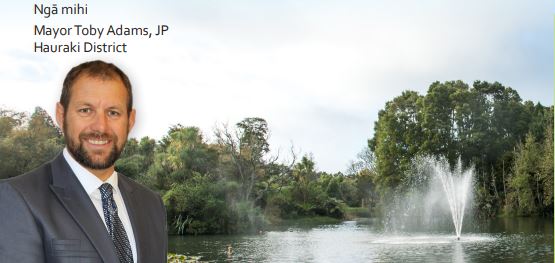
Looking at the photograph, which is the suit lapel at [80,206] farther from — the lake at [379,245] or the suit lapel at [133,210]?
the lake at [379,245]

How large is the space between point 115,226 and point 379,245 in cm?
1807

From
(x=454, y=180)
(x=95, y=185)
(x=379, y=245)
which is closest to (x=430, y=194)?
(x=454, y=180)

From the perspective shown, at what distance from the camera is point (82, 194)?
148cm

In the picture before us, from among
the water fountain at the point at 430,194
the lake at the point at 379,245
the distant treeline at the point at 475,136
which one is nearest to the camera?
the lake at the point at 379,245

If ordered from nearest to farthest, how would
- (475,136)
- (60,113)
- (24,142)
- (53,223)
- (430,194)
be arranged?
(53,223) → (60,113) → (24,142) → (430,194) → (475,136)

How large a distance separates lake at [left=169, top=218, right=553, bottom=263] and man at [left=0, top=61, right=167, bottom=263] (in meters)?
14.2

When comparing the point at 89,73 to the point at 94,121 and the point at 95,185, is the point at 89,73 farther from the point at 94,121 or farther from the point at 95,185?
the point at 95,185

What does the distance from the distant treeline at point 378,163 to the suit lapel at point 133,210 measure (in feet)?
74.9

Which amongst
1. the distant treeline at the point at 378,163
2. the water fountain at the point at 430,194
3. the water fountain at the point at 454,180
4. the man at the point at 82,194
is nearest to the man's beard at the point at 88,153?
the man at the point at 82,194

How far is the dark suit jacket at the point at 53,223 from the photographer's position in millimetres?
1347

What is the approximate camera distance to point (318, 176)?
125ft

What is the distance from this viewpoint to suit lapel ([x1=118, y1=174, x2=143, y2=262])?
1.53 m

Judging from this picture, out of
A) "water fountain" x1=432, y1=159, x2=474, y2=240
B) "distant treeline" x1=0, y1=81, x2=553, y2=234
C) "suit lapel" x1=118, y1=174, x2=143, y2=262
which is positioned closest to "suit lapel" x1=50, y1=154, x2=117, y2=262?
"suit lapel" x1=118, y1=174, x2=143, y2=262

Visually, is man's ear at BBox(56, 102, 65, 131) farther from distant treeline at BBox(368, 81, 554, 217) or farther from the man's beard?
distant treeline at BBox(368, 81, 554, 217)
